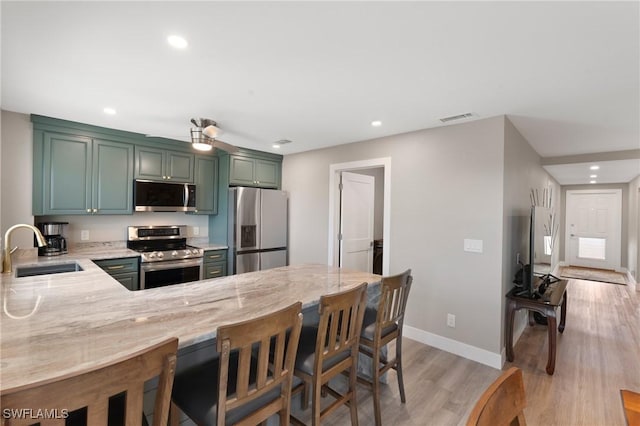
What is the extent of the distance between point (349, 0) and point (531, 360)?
356 cm

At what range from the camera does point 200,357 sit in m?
1.58

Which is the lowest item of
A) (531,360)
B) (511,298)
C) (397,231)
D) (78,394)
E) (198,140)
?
(531,360)

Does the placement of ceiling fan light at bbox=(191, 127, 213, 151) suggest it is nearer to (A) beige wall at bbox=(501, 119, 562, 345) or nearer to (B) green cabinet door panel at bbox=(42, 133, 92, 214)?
(B) green cabinet door panel at bbox=(42, 133, 92, 214)

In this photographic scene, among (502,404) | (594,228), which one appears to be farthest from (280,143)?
(594,228)

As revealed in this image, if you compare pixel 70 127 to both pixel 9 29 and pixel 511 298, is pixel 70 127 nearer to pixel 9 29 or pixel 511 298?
pixel 9 29

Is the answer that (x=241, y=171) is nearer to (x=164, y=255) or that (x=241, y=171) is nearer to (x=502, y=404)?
(x=164, y=255)

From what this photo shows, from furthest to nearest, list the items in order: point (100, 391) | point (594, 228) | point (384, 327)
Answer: point (594, 228), point (384, 327), point (100, 391)

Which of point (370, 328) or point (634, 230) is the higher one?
point (634, 230)

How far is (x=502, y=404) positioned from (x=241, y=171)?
4.16 m

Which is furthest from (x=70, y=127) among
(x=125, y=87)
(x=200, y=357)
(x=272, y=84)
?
(x=200, y=357)

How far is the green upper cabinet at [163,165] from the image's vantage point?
377cm

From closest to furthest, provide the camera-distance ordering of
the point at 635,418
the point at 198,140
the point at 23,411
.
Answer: the point at 23,411, the point at 635,418, the point at 198,140

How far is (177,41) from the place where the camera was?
1.69 meters

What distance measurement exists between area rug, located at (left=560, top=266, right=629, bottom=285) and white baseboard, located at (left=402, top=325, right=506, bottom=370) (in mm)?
5624
